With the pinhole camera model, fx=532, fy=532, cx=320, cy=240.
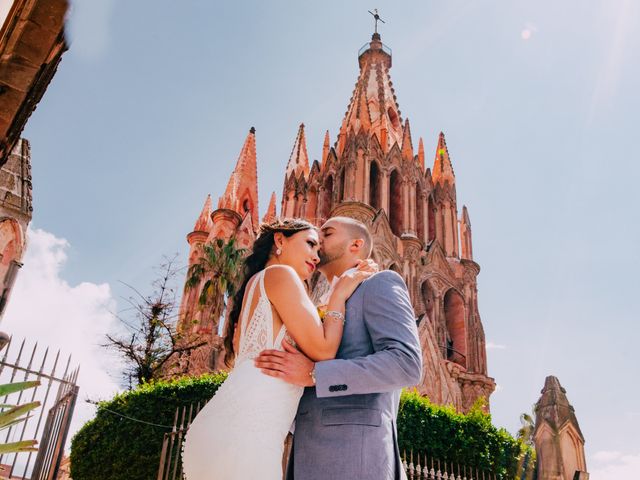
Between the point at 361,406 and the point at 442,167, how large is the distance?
37766mm

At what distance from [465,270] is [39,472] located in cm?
2900

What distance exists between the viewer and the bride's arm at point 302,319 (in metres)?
2.22

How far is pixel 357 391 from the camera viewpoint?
2100 millimetres

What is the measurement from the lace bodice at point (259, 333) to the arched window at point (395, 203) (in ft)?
97.1

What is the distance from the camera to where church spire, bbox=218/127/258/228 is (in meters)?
34.5

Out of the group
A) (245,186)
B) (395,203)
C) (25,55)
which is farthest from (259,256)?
(245,186)

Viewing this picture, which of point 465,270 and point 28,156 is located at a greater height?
point 465,270

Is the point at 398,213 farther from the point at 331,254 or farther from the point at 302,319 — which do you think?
the point at 302,319

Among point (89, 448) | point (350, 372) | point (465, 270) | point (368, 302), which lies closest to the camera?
point (350, 372)

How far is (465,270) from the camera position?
33.3 metres

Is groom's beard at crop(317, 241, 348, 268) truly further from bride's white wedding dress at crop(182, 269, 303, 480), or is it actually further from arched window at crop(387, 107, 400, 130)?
arched window at crop(387, 107, 400, 130)

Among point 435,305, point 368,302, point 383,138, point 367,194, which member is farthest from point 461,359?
point 368,302

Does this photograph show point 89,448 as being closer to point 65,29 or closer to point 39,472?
point 39,472

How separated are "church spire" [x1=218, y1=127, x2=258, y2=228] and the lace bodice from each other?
1242 inches
